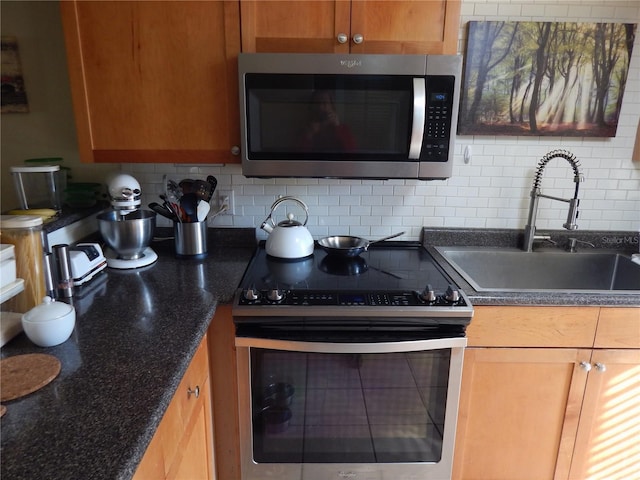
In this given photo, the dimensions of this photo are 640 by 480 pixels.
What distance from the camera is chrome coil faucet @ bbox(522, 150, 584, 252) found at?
69.4 inches

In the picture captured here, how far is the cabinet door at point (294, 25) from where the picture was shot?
1486 mm

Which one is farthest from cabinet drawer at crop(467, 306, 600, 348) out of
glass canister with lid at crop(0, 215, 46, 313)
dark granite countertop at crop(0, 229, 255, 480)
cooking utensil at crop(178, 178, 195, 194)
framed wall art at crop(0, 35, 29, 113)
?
framed wall art at crop(0, 35, 29, 113)

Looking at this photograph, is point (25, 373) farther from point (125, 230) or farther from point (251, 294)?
point (125, 230)

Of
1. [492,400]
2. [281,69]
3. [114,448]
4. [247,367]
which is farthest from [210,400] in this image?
[281,69]

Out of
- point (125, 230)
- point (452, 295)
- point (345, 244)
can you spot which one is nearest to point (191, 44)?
point (125, 230)

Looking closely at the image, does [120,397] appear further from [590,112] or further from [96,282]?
[590,112]

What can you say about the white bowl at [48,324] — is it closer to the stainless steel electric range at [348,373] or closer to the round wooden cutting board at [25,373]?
the round wooden cutting board at [25,373]

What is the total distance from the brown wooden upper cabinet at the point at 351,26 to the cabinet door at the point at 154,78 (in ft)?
0.31

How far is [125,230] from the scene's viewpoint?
5.30 feet

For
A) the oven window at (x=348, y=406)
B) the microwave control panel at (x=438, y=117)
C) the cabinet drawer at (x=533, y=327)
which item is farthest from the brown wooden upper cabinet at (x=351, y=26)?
the oven window at (x=348, y=406)

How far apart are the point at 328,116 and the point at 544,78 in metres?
1.02

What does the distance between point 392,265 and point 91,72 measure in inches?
53.6

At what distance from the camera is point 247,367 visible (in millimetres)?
1468

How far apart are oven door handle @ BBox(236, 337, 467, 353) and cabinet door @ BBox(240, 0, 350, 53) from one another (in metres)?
1.02
